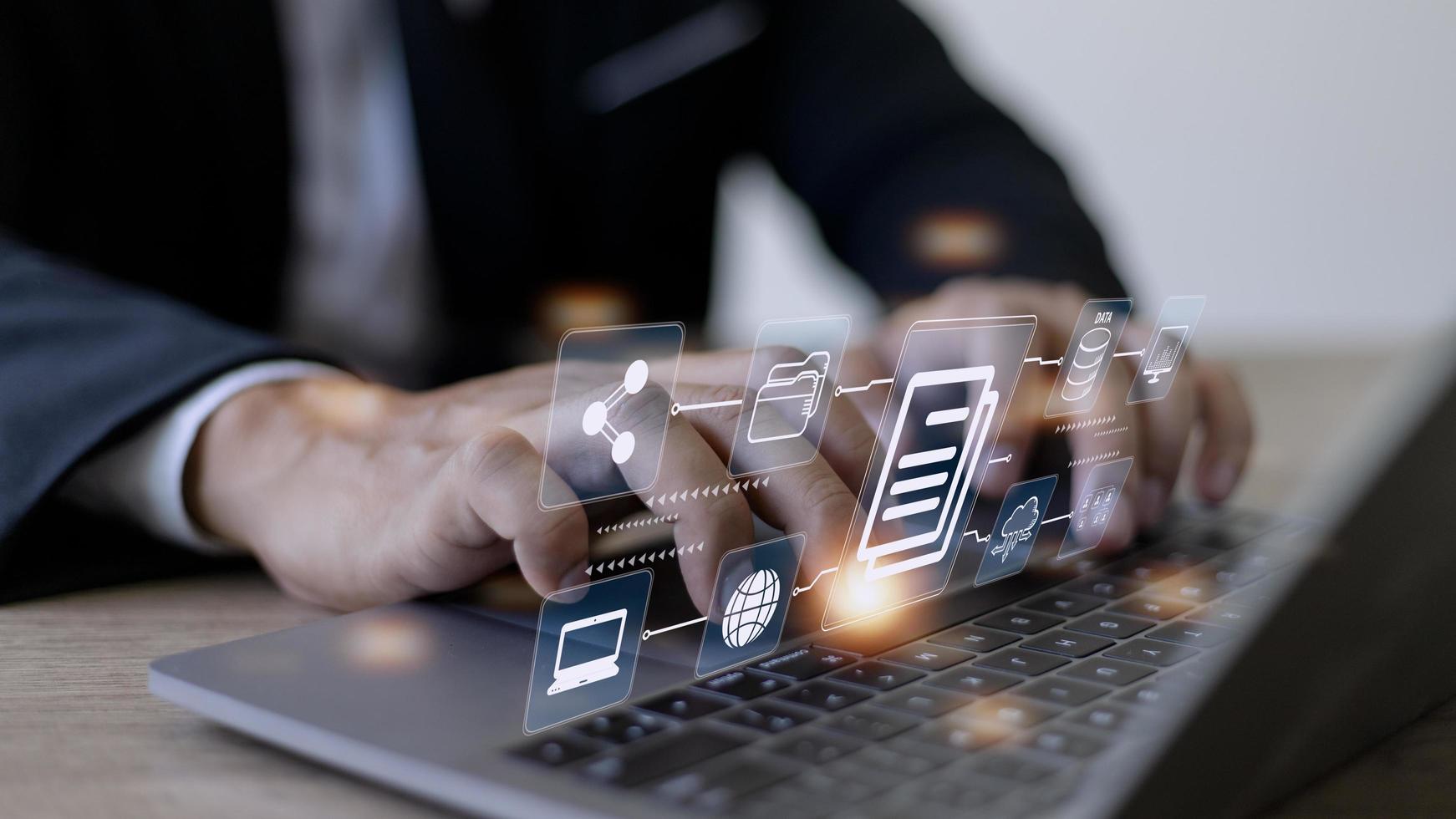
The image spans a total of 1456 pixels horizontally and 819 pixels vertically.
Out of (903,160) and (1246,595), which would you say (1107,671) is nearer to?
(1246,595)

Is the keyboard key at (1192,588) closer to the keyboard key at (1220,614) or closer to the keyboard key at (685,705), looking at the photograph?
the keyboard key at (1220,614)

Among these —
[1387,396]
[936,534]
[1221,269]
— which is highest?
[1387,396]

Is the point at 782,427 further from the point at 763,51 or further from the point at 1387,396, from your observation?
the point at 763,51

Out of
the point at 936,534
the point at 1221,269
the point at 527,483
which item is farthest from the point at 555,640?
the point at 1221,269

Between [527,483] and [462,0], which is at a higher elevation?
[462,0]

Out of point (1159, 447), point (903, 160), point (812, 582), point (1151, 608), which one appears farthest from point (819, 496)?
point (903, 160)

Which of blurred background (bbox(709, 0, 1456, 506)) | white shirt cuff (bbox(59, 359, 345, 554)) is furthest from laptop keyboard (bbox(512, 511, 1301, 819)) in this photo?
blurred background (bbox(709, 0, 1456, 506))

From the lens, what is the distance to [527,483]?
11.3 inches

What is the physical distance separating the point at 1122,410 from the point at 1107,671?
0.20 m

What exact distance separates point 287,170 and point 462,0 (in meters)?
0.20

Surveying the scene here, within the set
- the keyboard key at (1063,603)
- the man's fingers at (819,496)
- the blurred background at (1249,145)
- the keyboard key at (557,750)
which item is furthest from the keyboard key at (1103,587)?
the blurred background at (1249,145)

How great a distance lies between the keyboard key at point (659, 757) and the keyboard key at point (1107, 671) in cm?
11

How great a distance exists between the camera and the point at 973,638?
33 cm

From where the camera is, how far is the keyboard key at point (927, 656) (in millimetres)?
308
